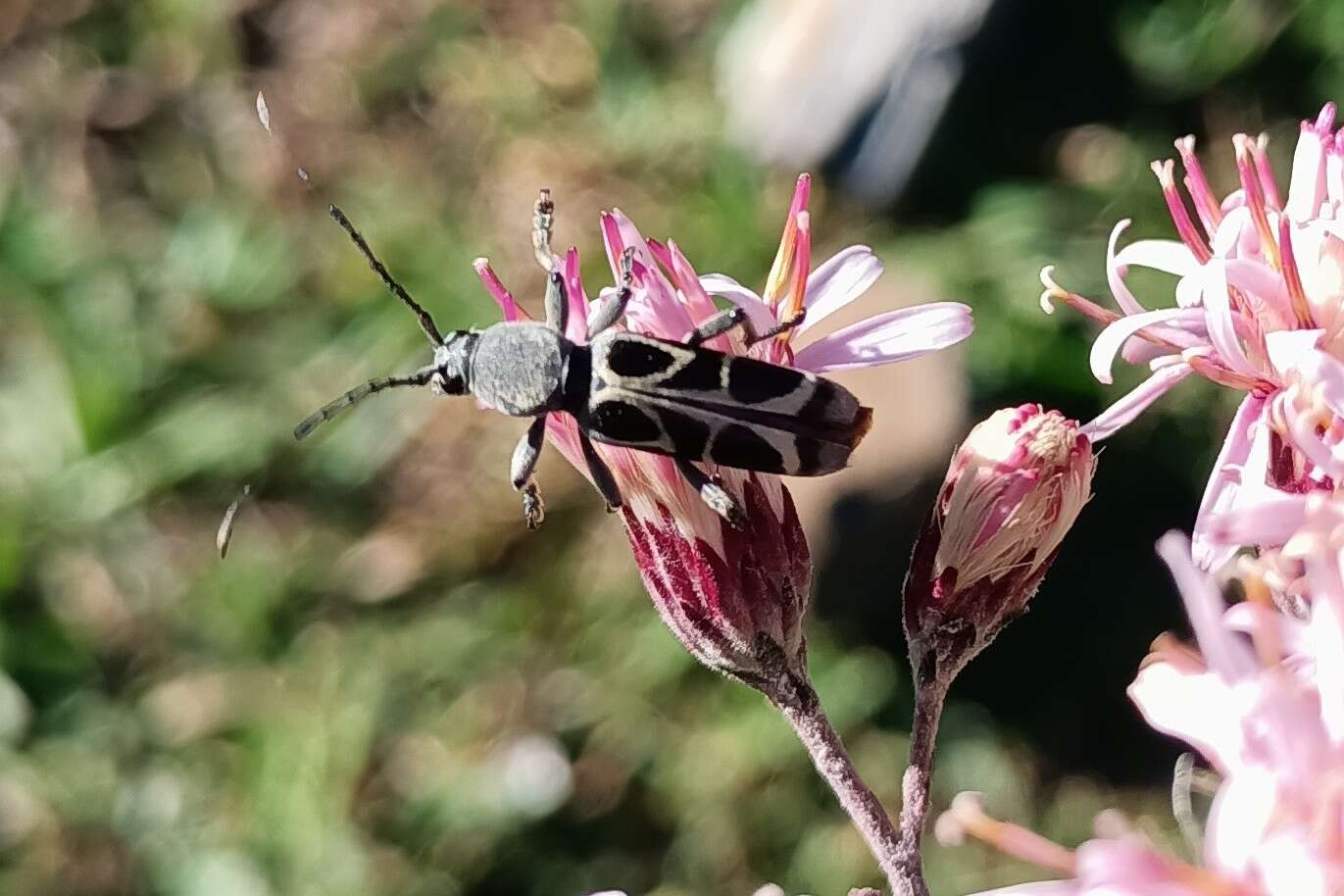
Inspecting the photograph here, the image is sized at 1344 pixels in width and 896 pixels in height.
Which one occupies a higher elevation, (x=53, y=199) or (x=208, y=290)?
(x=53, y=199)

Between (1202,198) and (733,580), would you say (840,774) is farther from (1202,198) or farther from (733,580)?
(1202,198)

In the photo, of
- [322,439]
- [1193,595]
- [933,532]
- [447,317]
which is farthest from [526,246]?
[1193,595]

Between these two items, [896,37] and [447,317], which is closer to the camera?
[447,317]

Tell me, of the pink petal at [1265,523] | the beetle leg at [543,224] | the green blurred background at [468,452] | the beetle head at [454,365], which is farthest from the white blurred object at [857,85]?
the pink petal at [1265,523]

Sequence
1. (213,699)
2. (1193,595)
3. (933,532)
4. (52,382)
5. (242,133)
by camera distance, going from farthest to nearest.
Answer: (242,133) → (52,382) → (213,699) → (933,532) → (1193,595)

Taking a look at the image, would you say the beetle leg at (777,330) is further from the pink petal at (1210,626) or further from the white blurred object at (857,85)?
the white blurred object at (857,85)

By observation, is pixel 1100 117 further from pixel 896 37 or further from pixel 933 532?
pixel 933 532

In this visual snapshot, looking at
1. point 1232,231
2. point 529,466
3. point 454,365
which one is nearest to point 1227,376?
point 1232,231
